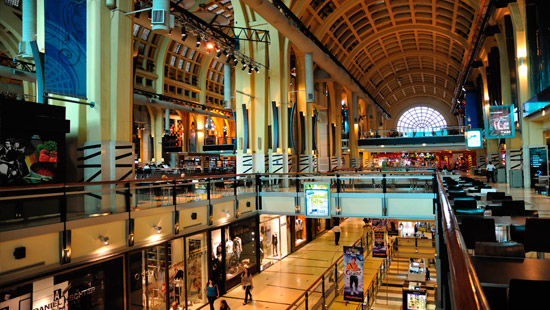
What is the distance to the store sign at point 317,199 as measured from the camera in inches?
510

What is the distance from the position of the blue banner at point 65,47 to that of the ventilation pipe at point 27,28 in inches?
74.8

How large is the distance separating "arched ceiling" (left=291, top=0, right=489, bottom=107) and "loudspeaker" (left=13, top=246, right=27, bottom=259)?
17.4m

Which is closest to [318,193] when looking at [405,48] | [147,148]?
[147,148]

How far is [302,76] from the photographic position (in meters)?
23.2

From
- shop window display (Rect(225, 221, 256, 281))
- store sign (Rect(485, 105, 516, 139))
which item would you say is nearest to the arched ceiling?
store sign (Rect(485, 105, 516, 139))

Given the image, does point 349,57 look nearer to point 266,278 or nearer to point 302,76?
point 302,76

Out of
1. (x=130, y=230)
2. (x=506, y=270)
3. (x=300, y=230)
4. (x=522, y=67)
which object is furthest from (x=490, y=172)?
(x=506, y=270)

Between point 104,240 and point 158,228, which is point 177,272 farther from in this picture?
point 104,240

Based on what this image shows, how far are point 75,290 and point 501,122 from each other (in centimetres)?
1741

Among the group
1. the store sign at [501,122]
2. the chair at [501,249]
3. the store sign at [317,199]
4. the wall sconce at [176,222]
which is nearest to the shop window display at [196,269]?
the wall sconce at [176,222]

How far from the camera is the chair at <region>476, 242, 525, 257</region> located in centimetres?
265

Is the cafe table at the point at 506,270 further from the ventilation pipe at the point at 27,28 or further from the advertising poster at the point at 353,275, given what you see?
the ventilation pipe at the point at 27,28

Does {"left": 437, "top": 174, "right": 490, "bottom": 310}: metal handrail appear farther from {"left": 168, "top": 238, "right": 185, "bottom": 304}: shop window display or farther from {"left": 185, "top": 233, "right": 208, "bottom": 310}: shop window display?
{"left": 185, "top": 233, "right": 208, "bottom": 310}: shop window display

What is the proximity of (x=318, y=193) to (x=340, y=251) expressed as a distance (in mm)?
6571
